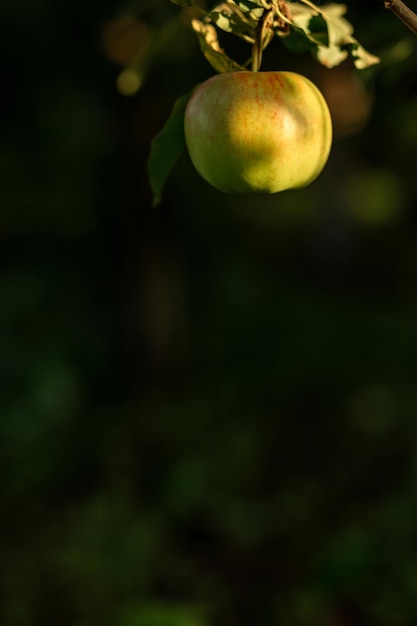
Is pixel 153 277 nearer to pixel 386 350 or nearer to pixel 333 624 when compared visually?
pixel 386 350

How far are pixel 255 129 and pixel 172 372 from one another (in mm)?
4091

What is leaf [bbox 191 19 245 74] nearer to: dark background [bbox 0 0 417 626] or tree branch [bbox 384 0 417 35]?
tree branch [bbox 384 0 417 35]

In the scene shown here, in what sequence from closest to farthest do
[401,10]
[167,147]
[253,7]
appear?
[401,10]
[253,7]
[167,147]

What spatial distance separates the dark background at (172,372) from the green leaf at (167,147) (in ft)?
1.44

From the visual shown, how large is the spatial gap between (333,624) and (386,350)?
276 centimetres

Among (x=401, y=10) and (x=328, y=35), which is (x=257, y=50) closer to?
(x=328, y=35)

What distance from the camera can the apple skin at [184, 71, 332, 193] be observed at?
113cm

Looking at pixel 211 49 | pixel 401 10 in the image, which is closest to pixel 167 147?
pixel 211 49

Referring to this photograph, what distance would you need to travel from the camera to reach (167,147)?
50.7 inches

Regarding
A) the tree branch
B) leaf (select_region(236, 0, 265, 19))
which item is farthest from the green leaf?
the tree branch

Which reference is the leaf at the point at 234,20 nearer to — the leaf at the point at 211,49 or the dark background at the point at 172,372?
the leaf at the point at 211,49

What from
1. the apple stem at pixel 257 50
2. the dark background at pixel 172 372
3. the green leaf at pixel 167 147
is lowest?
the dark background at pixel 172 372

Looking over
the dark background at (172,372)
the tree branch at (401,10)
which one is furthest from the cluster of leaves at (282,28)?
the dark background at (172,372)

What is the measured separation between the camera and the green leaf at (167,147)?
1.25m
